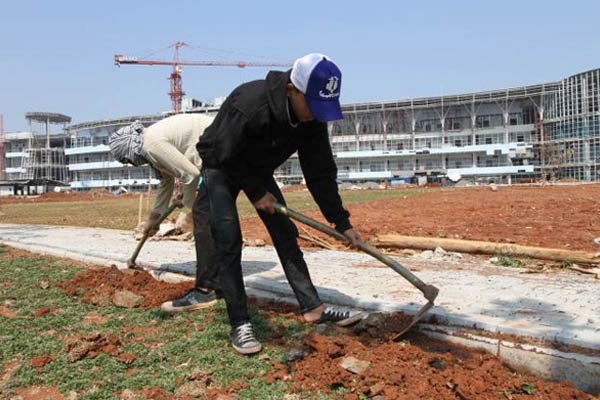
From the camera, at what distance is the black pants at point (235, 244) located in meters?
3.25

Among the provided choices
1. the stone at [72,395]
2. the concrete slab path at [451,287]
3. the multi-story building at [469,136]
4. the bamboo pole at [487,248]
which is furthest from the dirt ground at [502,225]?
the multi-story building at [469,136]

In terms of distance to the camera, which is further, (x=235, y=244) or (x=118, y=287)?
(x=118, y=287)

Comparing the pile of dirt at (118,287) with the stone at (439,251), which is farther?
the stone at (439,251)

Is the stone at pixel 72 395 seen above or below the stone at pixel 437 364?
below

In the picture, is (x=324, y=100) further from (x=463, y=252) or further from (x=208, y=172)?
(x=463, y=252)

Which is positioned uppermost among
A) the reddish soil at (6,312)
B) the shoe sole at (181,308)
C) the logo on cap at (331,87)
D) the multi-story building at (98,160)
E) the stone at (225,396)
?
the multi-story building at (98,160)

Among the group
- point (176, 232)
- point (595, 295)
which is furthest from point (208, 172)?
point (176, 232)

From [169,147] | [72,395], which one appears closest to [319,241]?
[169,147]

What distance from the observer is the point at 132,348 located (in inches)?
126

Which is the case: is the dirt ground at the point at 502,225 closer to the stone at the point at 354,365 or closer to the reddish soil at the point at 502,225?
the reddish soil at the point at 502,225

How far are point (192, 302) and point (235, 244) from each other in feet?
3.42

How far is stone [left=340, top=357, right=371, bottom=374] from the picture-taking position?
2.66m

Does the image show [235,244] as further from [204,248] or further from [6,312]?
[6,312]

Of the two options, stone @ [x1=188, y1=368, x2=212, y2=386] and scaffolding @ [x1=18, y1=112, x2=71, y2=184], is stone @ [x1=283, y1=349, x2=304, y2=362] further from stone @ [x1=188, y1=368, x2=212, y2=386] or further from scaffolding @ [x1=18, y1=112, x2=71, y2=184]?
scaffolding @ [x1=18, y1=112, x2=71, y2=184]
